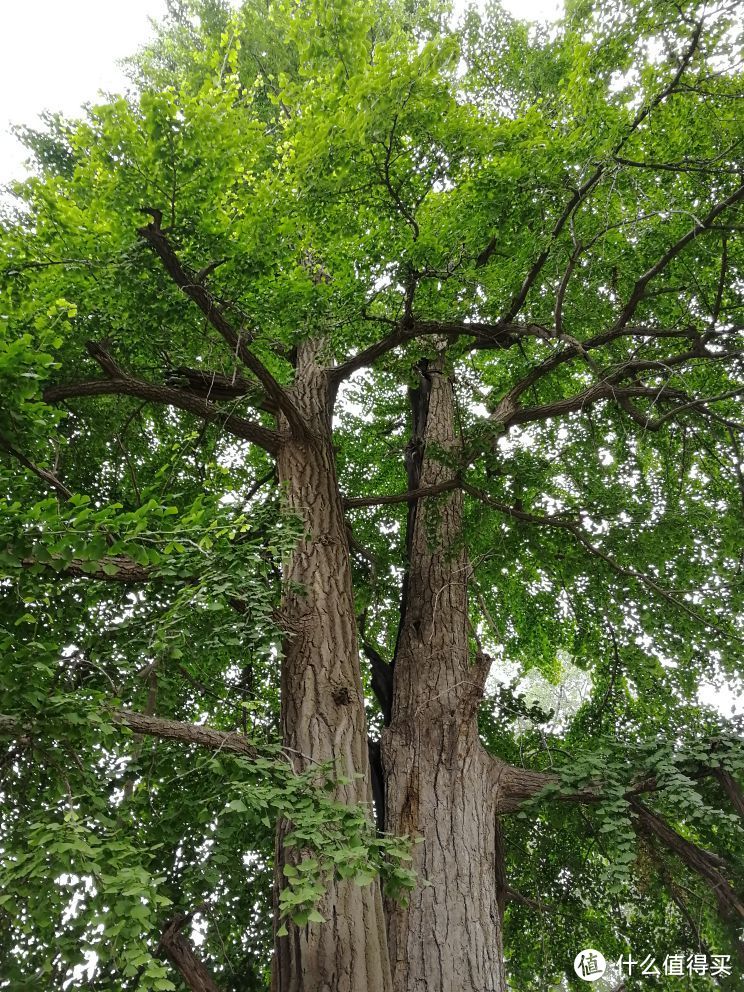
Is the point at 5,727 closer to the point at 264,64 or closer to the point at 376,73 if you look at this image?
the point at 376,73

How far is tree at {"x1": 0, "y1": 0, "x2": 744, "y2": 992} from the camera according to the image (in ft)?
8.62

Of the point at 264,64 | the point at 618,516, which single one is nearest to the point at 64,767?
the point at 618,516

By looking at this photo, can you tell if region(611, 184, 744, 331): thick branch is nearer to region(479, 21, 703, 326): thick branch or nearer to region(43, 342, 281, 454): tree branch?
region(479, 21, 703, 326): thick branch

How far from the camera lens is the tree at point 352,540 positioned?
2.63 metres

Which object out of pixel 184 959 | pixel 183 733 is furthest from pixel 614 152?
pixel 184 959

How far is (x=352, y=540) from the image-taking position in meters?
5.55

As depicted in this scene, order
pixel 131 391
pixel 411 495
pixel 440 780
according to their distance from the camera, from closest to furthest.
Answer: pixel 440 780
pixel 131 391
pixel 411 495

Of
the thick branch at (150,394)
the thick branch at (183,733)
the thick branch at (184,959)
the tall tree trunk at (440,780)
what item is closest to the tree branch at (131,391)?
the thick branch at (150,394)

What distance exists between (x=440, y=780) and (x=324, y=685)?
1.21 meters

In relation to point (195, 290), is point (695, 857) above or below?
below

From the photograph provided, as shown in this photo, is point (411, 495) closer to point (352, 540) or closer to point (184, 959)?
point (352, 540)

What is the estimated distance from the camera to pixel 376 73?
11.4 feet

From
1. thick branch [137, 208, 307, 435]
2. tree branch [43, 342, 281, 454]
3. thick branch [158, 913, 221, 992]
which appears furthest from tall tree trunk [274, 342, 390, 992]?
thick branch [137, 208, 307, 435]

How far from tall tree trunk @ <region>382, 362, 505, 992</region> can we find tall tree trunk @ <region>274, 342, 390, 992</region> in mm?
447
